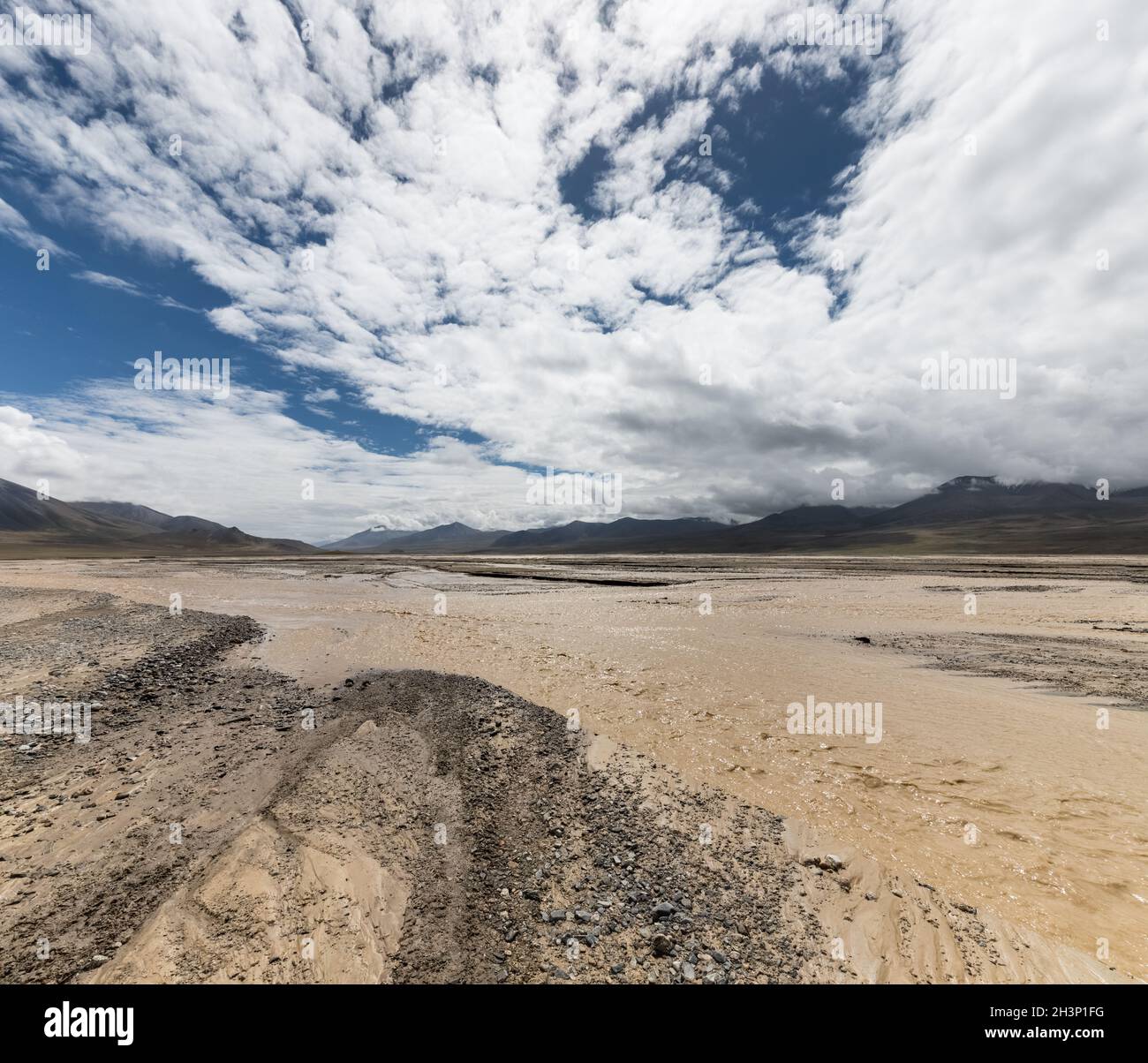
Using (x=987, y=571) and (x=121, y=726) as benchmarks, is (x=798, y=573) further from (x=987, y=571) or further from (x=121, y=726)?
(x=121, y=726)

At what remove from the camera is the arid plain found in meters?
6.05

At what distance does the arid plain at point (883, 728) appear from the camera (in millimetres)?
6047

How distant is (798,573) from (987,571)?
22566mm

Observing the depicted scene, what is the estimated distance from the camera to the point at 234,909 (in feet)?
18.5

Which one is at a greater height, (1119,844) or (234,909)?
(234,909)

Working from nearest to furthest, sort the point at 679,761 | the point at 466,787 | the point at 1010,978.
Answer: the point at 1010,978 → the point at 466,787 → the point at 679,761

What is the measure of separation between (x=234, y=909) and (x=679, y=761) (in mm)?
7867

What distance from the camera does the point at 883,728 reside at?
12.6 m

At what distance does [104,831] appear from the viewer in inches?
286
